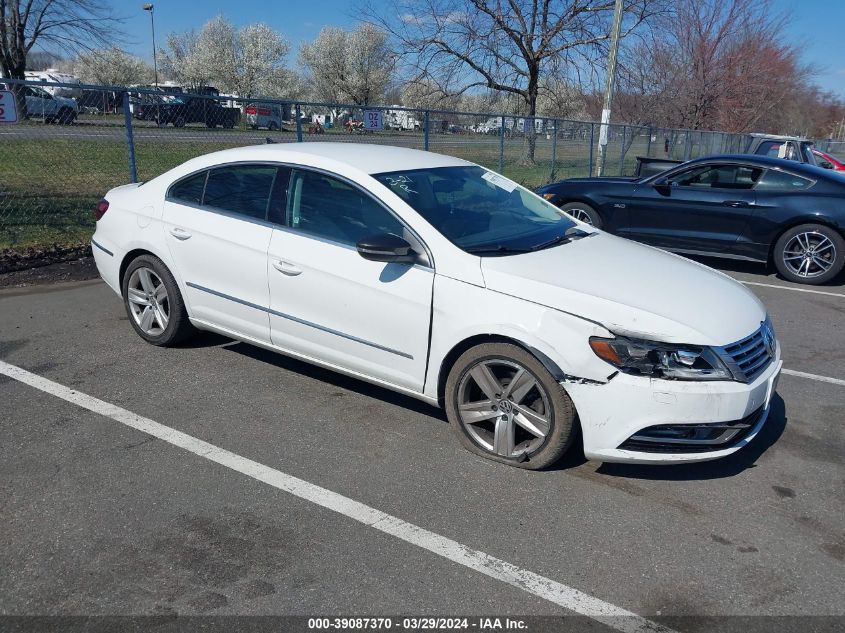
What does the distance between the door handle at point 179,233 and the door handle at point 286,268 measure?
2.91ft

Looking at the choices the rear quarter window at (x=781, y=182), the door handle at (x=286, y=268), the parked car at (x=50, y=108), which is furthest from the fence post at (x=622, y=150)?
the door handle at (x=286, y=268)

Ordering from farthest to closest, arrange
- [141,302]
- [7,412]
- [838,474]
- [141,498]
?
[141,302] < [7,412] < [838,474] < [141,498]

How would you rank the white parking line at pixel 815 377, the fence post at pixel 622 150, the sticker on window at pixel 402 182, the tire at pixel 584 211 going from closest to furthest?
1. the sticker on window at pixel 402 182
2. the white parking line at pixel 815 377
3. the tire at pixel 584 211
4. the fence post at pixel 622 150

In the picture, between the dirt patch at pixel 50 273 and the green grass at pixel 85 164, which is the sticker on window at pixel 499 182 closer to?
the dirt patch at pixel 50 273

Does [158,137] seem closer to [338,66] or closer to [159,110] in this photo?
[159,110]

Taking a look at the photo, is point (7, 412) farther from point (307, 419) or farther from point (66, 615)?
point (66, 615)

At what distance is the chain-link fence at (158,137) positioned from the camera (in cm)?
876

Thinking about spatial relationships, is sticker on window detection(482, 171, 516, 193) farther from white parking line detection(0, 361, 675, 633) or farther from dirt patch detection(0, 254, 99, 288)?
dirt patch detection(0, 254, 99, 288)

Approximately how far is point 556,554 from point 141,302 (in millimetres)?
3689

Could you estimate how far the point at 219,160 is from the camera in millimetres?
4930

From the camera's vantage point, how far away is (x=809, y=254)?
8328 millimetres

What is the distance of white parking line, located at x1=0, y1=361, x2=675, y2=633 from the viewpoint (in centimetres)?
268

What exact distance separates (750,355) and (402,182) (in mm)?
2168

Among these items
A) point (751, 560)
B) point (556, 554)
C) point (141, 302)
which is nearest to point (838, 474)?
point (751, 560)
